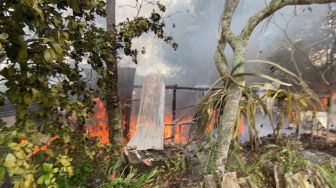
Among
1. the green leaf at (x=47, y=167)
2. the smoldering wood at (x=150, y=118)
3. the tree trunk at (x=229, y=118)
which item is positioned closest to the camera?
the green leaf at (x=47, y=167)

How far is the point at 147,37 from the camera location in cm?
2369

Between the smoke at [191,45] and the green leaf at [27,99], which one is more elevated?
the smoke at [191,45]

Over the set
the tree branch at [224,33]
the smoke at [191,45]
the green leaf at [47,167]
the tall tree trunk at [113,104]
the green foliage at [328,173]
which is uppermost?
the smoke at [191,45]

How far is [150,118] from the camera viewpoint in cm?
595

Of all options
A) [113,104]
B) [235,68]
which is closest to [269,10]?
[235,68]

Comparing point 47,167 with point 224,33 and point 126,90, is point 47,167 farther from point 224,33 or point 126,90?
point 126,90

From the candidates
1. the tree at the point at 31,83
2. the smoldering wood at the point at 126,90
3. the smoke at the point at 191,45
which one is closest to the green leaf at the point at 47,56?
the tree at the point at 31,83

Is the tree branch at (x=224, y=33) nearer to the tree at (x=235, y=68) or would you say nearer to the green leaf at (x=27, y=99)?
the tree at (x=235, y=68)

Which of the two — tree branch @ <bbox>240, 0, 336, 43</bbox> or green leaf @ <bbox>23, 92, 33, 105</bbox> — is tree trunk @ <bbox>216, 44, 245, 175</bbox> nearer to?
tree branch @ <bbox>240, 0, 336, 43</bbox>

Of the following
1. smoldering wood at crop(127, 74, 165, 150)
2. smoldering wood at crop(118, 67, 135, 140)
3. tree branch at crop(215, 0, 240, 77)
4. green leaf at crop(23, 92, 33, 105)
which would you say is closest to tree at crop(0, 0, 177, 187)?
green leaf at crop(23, 92, 33, 105)

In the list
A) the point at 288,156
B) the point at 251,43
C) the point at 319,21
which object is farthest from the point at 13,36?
the point at 251,43

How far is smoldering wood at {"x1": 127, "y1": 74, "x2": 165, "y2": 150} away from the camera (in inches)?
201

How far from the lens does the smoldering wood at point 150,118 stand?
5117 mm

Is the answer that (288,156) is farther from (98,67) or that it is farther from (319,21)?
(319,21)
